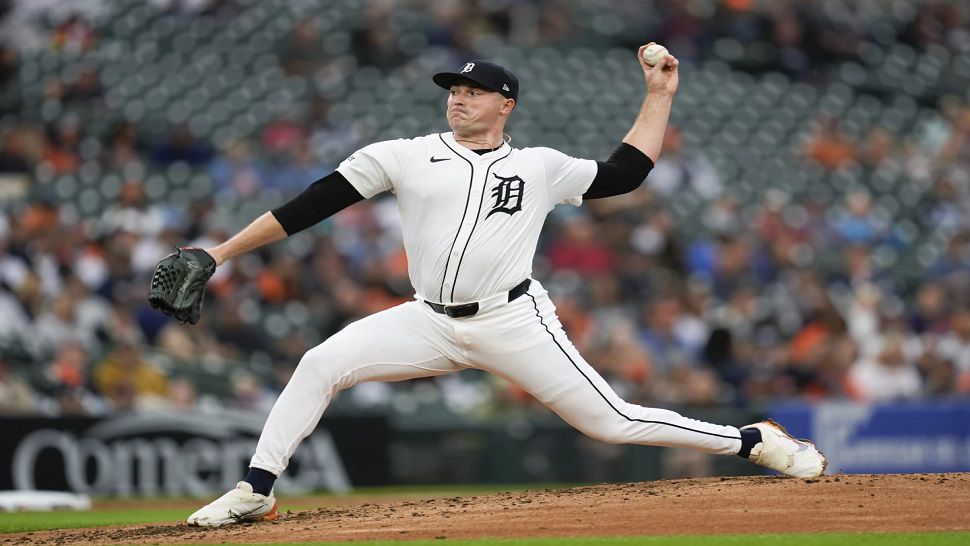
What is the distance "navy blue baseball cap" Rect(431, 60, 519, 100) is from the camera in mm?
5363

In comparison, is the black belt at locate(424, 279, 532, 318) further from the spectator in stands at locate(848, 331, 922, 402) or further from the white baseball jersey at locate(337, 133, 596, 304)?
the spectator in stands at locate(848, 331, 922, 402)

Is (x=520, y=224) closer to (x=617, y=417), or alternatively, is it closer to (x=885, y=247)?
(x=617, y=417)

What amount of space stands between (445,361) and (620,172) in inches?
40.7

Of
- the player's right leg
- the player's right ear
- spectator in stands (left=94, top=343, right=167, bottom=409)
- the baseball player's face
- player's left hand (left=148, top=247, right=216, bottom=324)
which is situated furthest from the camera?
spectator in stands (left=94, top=343, right=167, bottom=409)

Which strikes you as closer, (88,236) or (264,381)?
(264,381)

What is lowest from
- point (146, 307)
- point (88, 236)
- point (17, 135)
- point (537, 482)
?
point (537, 482)

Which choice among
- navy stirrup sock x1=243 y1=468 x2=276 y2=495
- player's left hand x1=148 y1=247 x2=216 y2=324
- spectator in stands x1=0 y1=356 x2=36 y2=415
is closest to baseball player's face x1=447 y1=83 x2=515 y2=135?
player's left hand x1=148 y1=247 x2=216 y2=324

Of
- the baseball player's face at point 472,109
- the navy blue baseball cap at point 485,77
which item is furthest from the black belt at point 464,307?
the navy blue baseball cap at point 485,77

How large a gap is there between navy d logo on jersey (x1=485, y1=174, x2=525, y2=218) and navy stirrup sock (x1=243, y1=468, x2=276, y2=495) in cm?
129

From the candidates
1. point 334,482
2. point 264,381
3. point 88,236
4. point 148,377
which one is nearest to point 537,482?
point 334,482

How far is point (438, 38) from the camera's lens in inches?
616

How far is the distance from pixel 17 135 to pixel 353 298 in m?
4.17

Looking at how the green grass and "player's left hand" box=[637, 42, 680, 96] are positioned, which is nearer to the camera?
the green grass

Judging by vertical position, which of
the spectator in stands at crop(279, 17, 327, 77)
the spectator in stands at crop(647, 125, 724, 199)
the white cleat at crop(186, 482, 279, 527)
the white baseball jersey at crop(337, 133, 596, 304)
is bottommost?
the white cleat at crop(186, 482, 279, 527)
